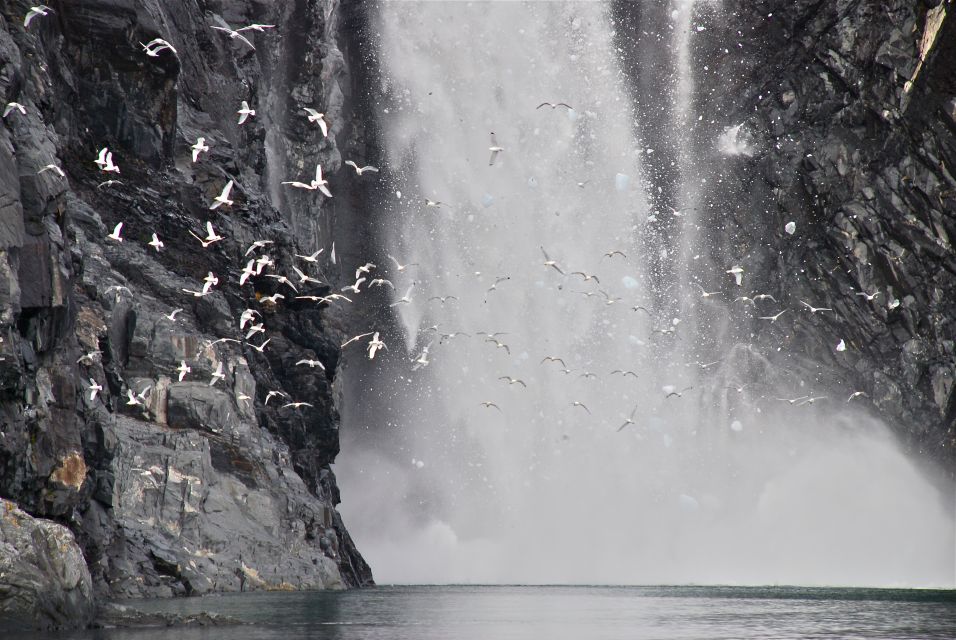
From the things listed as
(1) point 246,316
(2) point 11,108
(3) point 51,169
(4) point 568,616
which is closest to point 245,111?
(1) point 246,316

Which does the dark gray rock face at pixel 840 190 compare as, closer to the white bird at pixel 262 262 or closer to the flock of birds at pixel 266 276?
the flock of birds at pixel 266 276

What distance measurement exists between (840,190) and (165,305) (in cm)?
4872

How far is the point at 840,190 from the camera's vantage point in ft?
A: 253

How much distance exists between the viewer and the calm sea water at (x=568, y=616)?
35438 millimetres

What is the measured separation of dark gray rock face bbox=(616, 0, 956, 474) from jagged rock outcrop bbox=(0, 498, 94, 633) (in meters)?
55.0

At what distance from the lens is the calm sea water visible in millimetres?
35438

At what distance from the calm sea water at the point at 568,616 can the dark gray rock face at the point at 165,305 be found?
17.0 feet

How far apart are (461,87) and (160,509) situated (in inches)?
2370

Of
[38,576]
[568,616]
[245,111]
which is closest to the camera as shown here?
[38,576]

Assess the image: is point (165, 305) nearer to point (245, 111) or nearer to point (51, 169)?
point (245, 111)

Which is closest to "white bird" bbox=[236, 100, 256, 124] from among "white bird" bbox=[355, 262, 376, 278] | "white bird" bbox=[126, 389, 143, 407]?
"white bird" bbox=[355, 262, 376, 278]

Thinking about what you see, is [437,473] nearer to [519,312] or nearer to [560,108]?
[519,312]

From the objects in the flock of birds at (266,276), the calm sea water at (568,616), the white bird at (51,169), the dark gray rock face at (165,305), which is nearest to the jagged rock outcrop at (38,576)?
the calm sea water at (568,616)

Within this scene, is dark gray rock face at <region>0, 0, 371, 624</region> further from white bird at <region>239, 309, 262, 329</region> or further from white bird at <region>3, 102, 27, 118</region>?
white bird at <region>239, 309, 262, 329</region>
